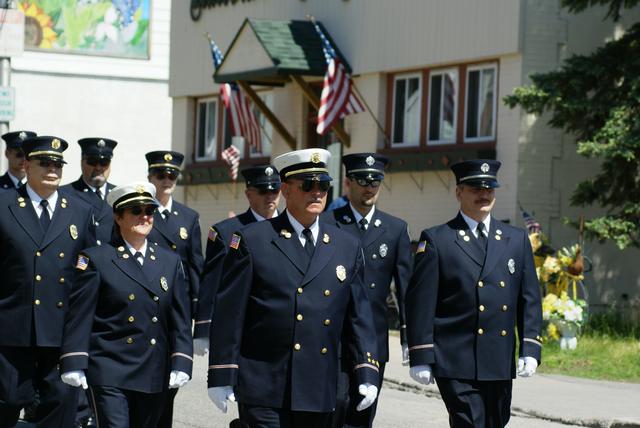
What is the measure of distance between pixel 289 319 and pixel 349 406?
75.2 inches

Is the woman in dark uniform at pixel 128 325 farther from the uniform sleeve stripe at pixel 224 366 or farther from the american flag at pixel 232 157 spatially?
the american flag at pixel 232 157

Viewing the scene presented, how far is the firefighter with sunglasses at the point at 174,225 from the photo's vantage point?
12.3 meters

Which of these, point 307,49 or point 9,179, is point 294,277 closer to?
point 9,179

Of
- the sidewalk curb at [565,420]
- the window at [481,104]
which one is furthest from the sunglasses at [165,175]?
the window at [481,104]

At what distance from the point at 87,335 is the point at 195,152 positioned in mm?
22785

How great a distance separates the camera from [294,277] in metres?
7.59

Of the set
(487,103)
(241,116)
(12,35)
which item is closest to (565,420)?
(12,35)

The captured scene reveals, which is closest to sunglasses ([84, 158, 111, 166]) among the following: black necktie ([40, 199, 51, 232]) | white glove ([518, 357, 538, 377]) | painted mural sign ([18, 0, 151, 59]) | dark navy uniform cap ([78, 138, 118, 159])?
dark navy uniform cap ([78, 138, 118, 159])

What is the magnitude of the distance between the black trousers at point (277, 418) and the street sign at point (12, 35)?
12.3 metres

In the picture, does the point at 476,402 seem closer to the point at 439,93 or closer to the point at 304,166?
the point at 304,166

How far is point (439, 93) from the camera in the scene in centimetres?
2375

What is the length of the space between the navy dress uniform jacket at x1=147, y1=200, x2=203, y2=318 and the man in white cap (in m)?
4.57

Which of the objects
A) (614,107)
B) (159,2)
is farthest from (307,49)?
(159,2)

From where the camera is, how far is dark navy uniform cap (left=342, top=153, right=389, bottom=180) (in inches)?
419
